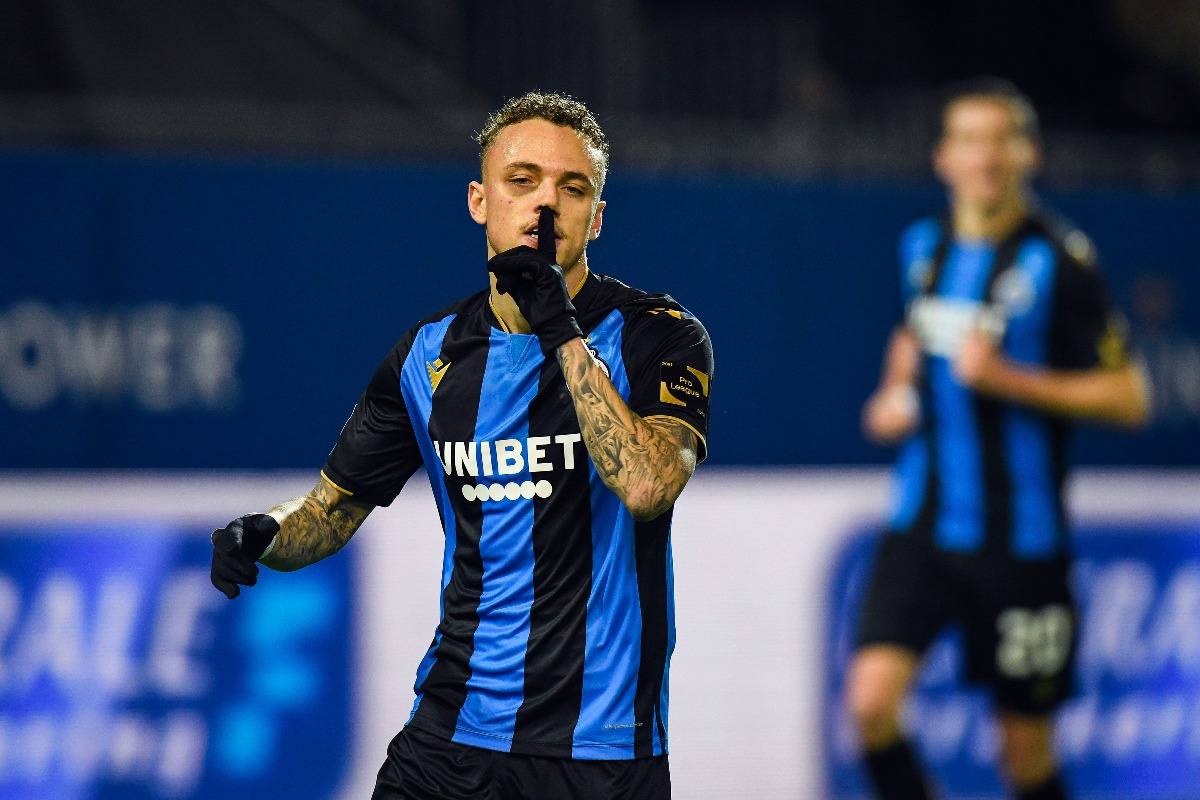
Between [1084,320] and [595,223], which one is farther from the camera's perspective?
[1084,320]

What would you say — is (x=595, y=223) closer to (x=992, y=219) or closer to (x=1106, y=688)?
(x=992, y=219)

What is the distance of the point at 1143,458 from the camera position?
7609 mm

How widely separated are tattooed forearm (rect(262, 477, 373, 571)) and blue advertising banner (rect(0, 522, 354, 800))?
263 cm

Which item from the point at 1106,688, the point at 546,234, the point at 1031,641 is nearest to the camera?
the point at 546,234

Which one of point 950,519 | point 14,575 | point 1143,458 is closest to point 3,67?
point 14,575

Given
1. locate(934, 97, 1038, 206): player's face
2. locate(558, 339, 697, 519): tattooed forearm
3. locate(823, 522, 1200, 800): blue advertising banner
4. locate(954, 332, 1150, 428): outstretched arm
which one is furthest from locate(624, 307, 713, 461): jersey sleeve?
locate(823, 522, 1200, 800): blue advertising banner

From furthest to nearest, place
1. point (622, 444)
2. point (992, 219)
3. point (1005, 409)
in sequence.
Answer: point (992, 219), point (1005, 409), point (622, 444)

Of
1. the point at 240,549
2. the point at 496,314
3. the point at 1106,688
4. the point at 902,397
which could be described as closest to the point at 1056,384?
the point at 902,397

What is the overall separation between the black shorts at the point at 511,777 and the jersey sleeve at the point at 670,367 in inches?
23.1

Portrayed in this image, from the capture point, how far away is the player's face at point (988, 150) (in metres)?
5.66

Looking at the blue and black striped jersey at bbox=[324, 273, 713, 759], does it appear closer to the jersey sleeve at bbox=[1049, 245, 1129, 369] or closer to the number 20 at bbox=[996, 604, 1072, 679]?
the number 20 at bbox=[996, 604, 1072, 679]

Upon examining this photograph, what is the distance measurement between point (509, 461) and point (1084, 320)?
10.2 ft

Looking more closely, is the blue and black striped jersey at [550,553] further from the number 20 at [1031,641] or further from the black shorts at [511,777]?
the number 20 at [1031,641]

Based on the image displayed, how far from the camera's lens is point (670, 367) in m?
2.91
